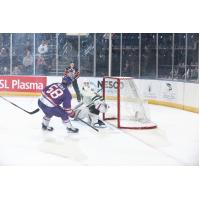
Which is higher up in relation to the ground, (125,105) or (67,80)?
(67,80)

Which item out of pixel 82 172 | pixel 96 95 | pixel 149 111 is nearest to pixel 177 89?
pixel 149 111

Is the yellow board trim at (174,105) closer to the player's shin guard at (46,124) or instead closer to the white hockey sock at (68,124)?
the white hockey sock at (68,124)

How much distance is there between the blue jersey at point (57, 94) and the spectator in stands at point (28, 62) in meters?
0.18

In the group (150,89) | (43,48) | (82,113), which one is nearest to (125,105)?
(150,89)

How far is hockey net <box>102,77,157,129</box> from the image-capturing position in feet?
16.4

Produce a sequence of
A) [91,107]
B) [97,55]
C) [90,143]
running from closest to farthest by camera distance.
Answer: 1. [90,143]
2. [97,55]
3. [91,107]

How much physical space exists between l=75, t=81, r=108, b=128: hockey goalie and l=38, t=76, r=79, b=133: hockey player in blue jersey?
76mm

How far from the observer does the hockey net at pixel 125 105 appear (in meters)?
5.00

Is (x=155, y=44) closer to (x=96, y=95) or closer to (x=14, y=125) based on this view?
(x=96, y=95)

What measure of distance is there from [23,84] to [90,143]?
662mm

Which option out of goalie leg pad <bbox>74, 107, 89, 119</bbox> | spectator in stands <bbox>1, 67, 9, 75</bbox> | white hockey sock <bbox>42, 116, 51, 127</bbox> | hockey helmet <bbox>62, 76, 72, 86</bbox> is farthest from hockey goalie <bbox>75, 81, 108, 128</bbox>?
spectator in stands <bbox>1, 67, 9, 75</bbox>

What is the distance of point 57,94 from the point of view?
5.07 m

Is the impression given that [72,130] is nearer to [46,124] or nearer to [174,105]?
[46,124]

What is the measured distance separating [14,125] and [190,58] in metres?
1.36
